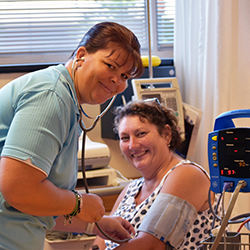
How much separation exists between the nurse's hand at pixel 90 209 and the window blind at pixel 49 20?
1.88 meters

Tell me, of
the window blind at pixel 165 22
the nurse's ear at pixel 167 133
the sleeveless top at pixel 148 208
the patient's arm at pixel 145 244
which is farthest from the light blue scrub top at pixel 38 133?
the window blind at pixel 165 22

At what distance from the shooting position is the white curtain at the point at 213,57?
192 centimetres

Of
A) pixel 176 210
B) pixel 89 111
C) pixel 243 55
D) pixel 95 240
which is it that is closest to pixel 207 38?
pixel 243 55

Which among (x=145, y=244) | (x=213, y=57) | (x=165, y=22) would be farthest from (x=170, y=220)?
(x=165, y=22)

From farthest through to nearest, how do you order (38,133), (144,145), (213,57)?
(213,57)
(144,145)
(38,133)

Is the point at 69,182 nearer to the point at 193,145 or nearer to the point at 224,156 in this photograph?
the point at 224,156

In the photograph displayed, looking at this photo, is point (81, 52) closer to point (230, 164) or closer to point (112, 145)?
point (230, 164)

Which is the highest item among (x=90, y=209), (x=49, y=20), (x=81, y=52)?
(x=49, y=20)

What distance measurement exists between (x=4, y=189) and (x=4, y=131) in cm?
16

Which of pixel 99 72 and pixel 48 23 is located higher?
pixel 48 23

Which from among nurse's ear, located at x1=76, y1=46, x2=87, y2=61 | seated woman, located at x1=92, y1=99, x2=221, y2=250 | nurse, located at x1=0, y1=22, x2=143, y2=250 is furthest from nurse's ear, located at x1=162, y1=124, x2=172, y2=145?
nurse's ear, located at x1=76, y1=46, x2=87, y2=61

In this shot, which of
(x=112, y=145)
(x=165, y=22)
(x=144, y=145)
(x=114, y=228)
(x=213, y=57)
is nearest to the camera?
(x=114, y=228)

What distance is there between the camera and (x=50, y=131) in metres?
0.70

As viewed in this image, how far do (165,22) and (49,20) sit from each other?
2.91 ft
